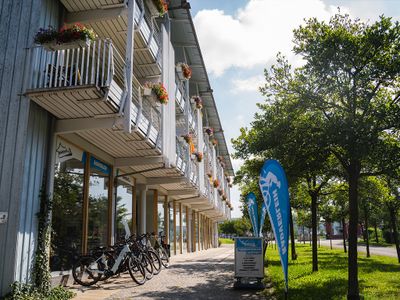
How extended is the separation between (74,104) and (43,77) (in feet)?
2.79

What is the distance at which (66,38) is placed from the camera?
805 cm

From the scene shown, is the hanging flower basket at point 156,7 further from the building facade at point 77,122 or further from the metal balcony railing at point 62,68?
the metal balcony railing at point 62,68

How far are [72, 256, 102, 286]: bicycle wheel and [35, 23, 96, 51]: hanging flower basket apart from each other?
5041mm

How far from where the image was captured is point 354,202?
901cm

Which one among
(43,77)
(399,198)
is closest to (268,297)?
(43,77)

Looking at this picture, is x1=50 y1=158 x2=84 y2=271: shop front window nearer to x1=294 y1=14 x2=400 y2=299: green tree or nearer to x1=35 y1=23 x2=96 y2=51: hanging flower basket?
x1=35 y1=23 x2=96 y2=51: hanging flower basket

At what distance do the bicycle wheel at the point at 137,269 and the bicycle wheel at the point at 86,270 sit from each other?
32.3 inches

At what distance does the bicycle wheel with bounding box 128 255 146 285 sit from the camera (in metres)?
10.3

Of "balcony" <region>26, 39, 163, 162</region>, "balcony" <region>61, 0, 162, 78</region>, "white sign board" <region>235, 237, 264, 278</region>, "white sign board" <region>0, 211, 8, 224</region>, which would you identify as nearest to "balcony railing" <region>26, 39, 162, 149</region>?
"balcony" <region>26, 39, 163, 162</region>

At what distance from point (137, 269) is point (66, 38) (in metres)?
6.04

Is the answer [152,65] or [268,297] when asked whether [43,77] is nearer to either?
[152,65]

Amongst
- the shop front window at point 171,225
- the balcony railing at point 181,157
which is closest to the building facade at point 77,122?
the balcony railing at point 181,157

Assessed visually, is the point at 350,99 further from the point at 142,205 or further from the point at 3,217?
the point at 142,205

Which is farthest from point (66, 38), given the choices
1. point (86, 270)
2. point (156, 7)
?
point (86, 270)
